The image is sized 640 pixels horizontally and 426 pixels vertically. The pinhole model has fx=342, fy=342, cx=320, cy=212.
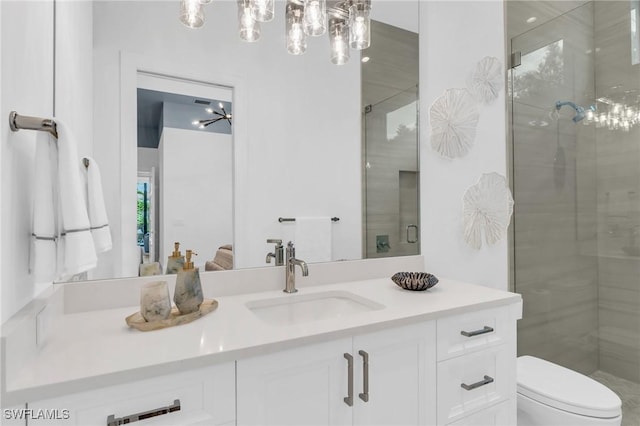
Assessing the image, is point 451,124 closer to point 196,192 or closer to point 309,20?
point 309,20

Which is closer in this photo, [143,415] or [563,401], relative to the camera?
[143,415]

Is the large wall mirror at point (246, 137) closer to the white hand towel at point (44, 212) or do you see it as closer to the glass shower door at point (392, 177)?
the glass shower door at point (392, 177)

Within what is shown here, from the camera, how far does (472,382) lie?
1.25 meters

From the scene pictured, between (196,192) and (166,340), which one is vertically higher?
(196,192)

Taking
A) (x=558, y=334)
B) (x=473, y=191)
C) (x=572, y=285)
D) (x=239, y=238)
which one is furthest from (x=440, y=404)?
(x=572, y=285)

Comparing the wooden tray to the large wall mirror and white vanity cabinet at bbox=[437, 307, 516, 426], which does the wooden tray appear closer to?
the large wall mirror

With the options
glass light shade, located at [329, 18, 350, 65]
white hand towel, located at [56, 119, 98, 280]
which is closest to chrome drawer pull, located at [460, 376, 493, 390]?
white hand towel, located at [56, 119, 98, 280]

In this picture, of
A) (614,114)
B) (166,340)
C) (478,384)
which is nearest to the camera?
(166,340)

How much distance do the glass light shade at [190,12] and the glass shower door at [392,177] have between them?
33.6 inches

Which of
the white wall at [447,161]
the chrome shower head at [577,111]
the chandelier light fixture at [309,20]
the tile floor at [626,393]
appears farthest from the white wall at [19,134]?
the tile floor at [626,393]

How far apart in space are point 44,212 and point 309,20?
4.04 ft

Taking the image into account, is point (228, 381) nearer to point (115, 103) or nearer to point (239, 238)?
point (239, 238)

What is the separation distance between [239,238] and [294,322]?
1.34 feet

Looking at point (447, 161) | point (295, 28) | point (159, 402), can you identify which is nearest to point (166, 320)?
point (159, 402)
